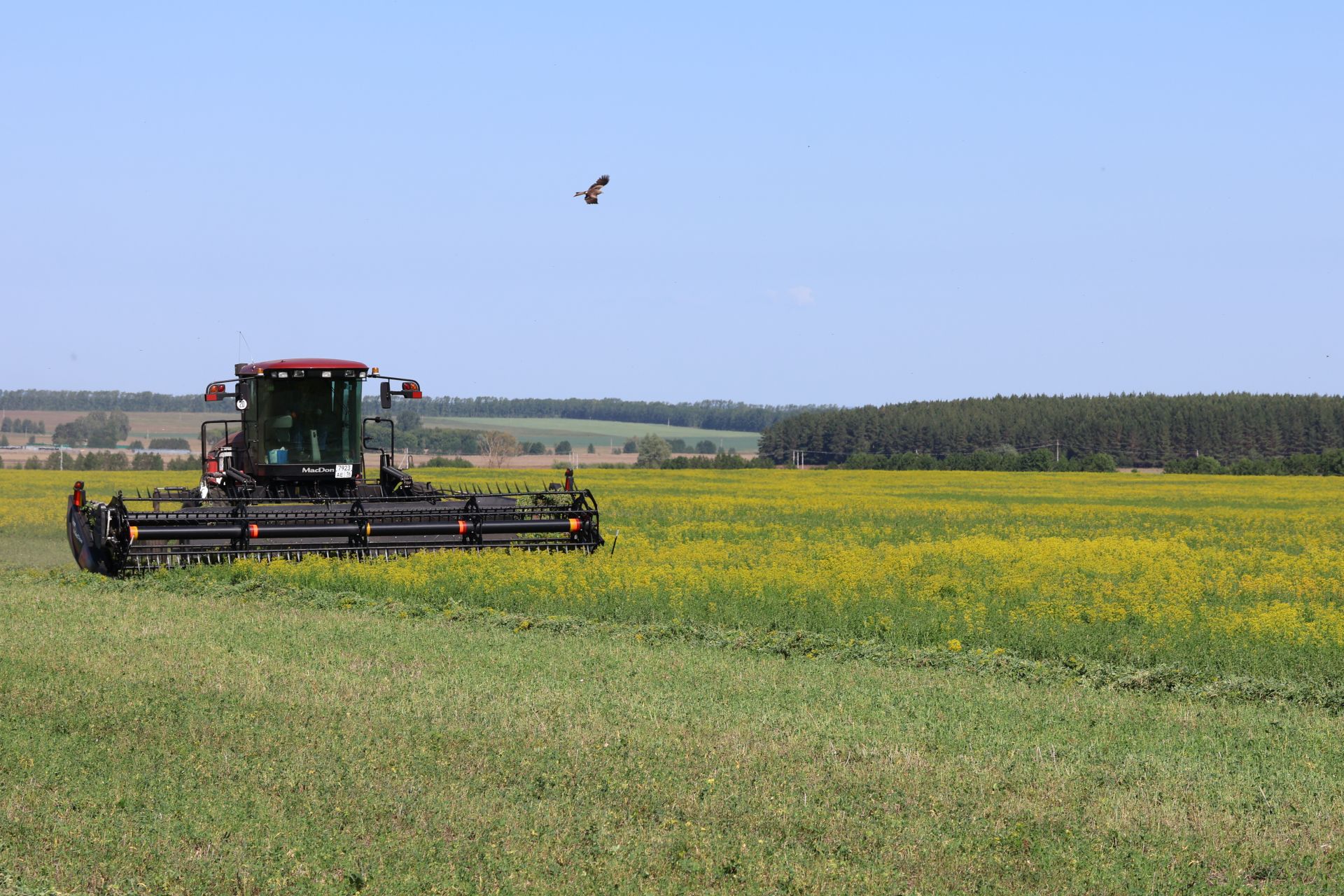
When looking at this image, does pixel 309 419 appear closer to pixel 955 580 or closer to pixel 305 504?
pixel 305 504

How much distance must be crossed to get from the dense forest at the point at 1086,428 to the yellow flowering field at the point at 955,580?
82.1 metres

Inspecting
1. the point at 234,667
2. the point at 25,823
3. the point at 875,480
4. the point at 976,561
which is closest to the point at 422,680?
the point at 234,667

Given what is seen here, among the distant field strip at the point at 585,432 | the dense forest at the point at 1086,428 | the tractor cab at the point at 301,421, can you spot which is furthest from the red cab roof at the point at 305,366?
the distant field strip at the point at 585,432

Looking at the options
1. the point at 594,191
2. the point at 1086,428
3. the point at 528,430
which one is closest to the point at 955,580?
the point at 594,191

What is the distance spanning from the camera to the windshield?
21.0 metres

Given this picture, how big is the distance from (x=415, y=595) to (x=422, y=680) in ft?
18.8

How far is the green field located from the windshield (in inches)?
148

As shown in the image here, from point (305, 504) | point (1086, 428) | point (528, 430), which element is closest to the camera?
point (305, 504)

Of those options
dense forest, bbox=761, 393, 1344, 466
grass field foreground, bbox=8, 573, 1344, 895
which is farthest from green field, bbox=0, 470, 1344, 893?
dense forest, bbox=761, 393, 1344, 466

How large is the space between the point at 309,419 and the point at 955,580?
10.4 m

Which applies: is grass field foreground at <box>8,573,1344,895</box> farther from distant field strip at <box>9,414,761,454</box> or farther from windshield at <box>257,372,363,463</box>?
distant field strip at <box>9,414,761,454</box>

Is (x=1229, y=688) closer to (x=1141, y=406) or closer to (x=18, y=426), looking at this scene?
(x=1141, y=406)

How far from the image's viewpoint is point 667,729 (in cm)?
905

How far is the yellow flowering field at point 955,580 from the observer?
43.8 feet
